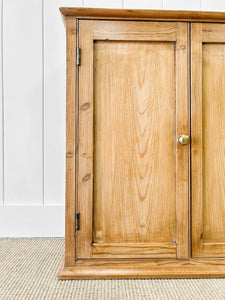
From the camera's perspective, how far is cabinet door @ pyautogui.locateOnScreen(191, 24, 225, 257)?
37.0 inches

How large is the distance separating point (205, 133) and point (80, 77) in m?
0.47

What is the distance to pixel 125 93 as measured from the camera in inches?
37.0

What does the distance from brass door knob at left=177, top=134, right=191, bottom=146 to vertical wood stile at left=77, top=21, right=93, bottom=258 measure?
300 millimetres

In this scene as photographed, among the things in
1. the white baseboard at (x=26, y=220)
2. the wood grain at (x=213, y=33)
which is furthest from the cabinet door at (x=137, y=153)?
the white baseboard at (x=26, y=220)

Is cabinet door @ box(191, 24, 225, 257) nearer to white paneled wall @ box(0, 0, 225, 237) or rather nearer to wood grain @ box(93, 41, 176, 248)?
wood grain @ box(93, 41, 176, 248)

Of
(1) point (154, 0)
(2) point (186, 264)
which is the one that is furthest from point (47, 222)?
(1) point (154, 0)

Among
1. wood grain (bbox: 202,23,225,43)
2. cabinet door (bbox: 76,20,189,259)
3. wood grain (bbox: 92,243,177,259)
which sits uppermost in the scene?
wood grain (bbox: 202,23,225,43)

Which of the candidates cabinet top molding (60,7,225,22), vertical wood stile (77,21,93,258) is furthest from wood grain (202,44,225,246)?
vertical wood stile (77,21,93,258)

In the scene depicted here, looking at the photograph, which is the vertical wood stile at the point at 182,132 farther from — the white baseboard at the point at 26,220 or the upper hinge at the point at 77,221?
the white baseboard at the point at 26,220

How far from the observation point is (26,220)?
1.41 m

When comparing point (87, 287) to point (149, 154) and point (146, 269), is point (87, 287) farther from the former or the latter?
point (149, 154)

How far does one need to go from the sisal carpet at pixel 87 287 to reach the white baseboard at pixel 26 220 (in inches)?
13.6

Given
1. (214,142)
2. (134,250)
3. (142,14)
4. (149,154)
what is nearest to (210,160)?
(214,142)

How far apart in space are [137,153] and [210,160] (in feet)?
0.84
